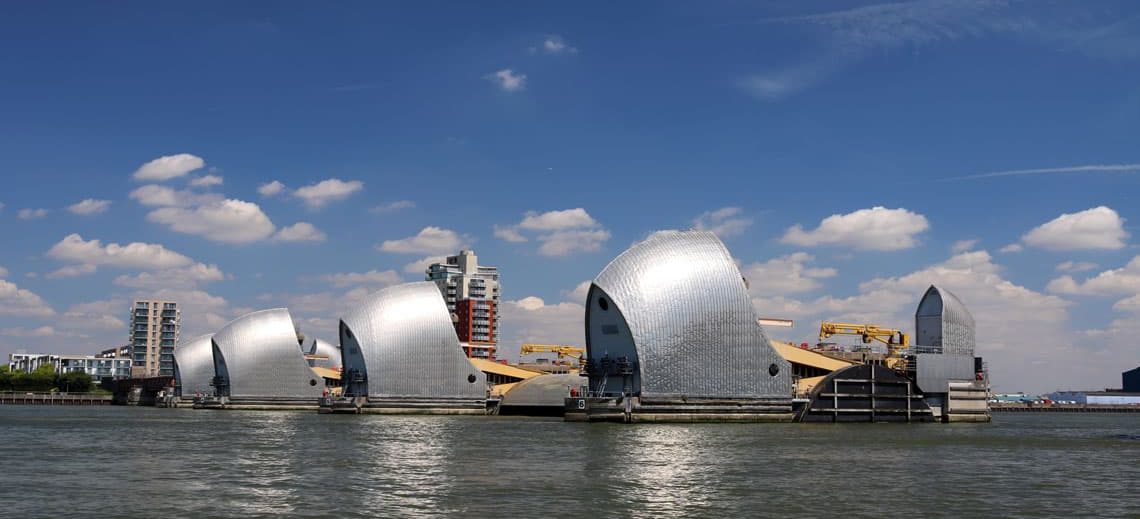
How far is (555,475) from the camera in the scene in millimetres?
43500

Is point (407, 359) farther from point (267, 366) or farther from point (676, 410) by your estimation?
point (676, 410)

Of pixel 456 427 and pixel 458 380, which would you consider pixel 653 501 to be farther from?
pixel 458 380

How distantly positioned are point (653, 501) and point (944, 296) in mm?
73357

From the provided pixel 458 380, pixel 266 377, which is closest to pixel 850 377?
pixel 458 380

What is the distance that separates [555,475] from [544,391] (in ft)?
251

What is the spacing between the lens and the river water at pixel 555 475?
34.5 m

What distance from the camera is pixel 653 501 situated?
36188mm

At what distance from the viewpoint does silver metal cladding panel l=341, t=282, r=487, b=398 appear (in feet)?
377

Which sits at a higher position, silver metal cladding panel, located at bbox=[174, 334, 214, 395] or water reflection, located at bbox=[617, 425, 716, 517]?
silver metal cladding panel, located at bbox=[174, 334, 214, 395]

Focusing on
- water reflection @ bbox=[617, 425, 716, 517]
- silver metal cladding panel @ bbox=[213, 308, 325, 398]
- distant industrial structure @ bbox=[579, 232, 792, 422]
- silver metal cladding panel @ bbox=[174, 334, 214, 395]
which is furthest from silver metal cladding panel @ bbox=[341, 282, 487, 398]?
water reflection @ bbox=[617, 425, 716, 517]

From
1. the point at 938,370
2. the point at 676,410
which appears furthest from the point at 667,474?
the point at 938,370

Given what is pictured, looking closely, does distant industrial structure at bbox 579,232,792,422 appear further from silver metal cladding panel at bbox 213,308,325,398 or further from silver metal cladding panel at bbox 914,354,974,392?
silver metal cladding panel at bbox 213,308,325,398

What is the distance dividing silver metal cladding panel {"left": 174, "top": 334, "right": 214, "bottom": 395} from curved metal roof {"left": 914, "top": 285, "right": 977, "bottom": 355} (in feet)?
291

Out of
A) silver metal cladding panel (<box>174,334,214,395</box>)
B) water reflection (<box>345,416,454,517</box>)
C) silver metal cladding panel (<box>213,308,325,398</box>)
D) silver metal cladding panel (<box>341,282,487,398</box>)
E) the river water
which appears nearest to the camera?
the river water
